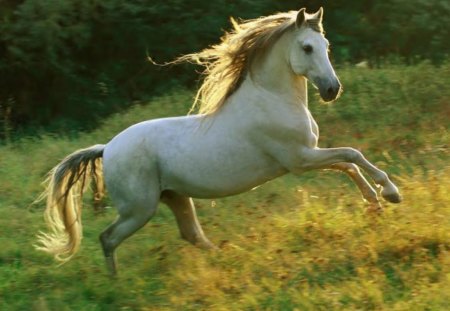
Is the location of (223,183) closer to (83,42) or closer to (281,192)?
(281,192)

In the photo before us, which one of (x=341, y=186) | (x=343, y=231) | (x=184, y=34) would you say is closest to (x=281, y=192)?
(x=341, y=186)

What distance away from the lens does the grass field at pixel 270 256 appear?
19.7 ft

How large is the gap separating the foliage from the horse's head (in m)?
8.85

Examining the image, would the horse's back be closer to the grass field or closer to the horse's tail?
the horse's tail

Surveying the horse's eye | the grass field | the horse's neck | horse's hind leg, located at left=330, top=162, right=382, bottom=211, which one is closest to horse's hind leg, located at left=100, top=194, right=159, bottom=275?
the grass field

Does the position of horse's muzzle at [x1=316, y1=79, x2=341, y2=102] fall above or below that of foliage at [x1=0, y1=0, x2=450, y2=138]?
above

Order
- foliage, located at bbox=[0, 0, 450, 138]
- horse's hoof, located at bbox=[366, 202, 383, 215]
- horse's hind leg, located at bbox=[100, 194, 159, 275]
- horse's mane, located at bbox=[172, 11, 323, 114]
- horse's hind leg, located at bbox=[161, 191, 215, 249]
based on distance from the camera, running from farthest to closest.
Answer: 1. foliage, located at bbox=[0, 0, 450, 138]
2. horse's hind leg, located at bbox=[161, 191, 215, 249]
3. horse's hind leg, located at bbox=[100, 194, 159, 275]
4. horse's mane, located at bbox=[172, 11, 323, 114]
5. horse's hoof, located at bbox=[366, 202, 383, 215]

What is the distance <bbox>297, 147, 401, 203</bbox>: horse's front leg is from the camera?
6.71 m

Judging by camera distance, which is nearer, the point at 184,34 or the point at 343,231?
the point at 343,231

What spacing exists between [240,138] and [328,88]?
81 centimetres

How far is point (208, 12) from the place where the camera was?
54.9 ft

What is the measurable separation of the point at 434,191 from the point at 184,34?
1024 centimetres

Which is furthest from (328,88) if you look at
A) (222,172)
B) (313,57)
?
(222,172)

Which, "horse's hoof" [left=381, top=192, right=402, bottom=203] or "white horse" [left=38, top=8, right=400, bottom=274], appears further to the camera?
"white horse" [left=38, top=8, right=400, bottom=274]
